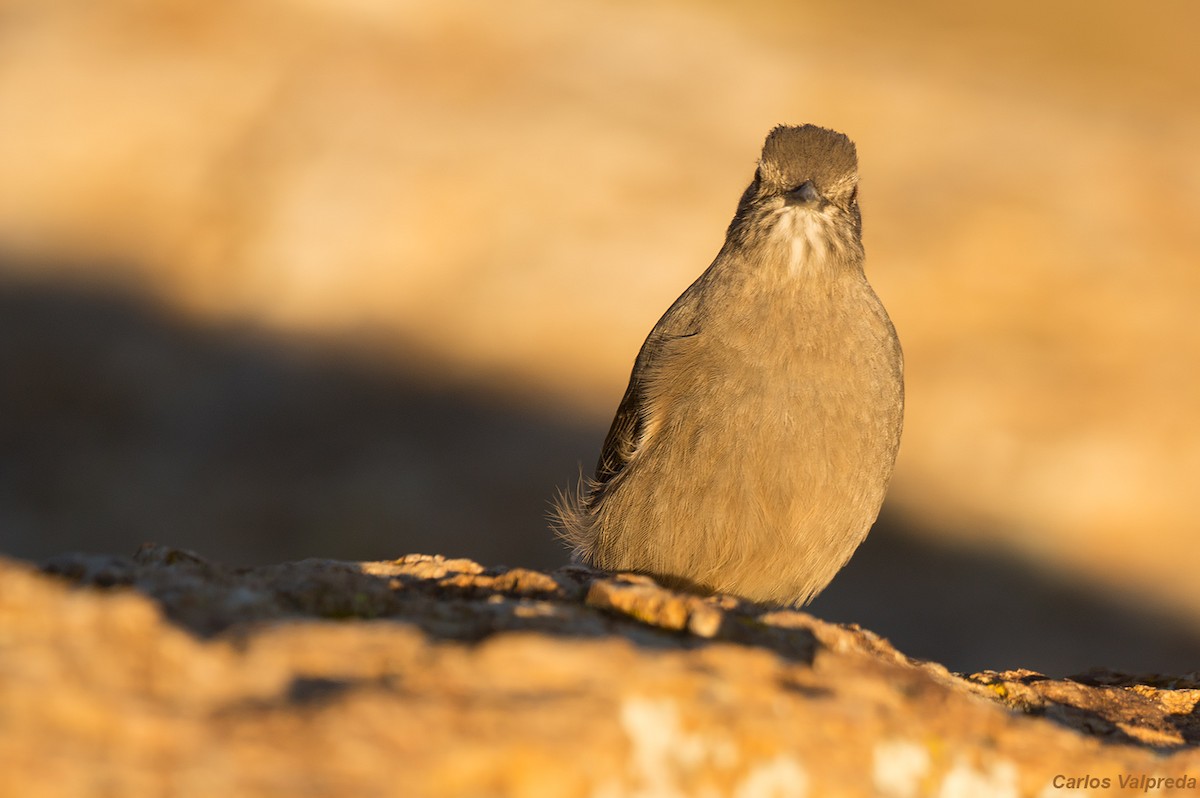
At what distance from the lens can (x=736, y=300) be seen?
6.48 m

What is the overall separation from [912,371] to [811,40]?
6835 mm

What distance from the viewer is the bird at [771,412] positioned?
6.05 meters

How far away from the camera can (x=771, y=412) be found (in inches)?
238

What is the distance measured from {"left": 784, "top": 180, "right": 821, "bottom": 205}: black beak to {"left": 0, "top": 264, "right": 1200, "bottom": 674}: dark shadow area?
6073 millimetres

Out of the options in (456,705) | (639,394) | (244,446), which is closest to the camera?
(456,705)

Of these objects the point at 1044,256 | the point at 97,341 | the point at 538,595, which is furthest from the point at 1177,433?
the point at 97,341

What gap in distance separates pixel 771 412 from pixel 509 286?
28.1 ft

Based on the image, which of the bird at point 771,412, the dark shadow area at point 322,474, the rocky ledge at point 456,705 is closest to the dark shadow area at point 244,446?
the dark shadow area at point 322,474

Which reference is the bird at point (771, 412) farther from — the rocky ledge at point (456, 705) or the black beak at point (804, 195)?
the rocky ledge at point (456, 705)

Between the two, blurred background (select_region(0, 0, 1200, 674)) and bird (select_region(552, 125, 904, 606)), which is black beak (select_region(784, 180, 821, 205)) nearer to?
bird (select_region(552, 125, 904, 606))

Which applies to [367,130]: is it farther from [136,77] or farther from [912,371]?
[912,371]

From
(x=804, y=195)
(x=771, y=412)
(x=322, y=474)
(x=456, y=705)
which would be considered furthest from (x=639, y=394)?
(x=322, y=474)

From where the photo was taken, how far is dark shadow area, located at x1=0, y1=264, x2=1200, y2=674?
11.9 metres

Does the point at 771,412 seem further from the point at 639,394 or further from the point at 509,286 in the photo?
the point at 509,286
